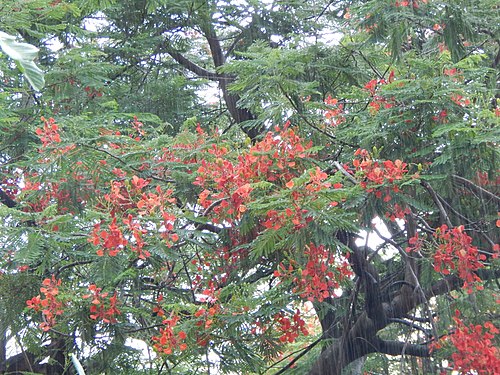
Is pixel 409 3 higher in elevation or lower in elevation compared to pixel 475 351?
higher

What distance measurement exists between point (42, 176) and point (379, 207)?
2.31 metres

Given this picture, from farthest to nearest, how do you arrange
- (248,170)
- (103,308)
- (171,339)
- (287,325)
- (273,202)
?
1. (287,325)
2. (103,308)
3. (171,339)
4. (248,170)
5. (273,202)

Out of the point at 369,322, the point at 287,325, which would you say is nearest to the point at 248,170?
the point at 287,325

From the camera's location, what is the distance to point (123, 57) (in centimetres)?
698

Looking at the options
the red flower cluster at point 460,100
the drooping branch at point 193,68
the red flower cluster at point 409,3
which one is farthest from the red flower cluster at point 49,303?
the drooping branch at point 193,68

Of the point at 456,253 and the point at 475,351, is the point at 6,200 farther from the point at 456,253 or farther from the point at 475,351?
the point at 475,351

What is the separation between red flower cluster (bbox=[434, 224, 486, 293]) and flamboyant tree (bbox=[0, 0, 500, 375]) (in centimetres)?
1

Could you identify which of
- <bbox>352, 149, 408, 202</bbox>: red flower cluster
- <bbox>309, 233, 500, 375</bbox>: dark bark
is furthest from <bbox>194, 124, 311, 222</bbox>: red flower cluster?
<bbox>309, 233, 500, 375</bbox>: dark bark

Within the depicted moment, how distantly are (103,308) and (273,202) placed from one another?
171 centimetres

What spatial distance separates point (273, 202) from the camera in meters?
3.55

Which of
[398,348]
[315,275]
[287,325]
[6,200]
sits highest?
[6,200]

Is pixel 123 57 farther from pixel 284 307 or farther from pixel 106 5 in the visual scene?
pixel 284 307

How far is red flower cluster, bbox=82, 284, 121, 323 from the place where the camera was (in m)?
4.55

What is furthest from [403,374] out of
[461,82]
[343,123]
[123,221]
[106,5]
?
[106,5]
